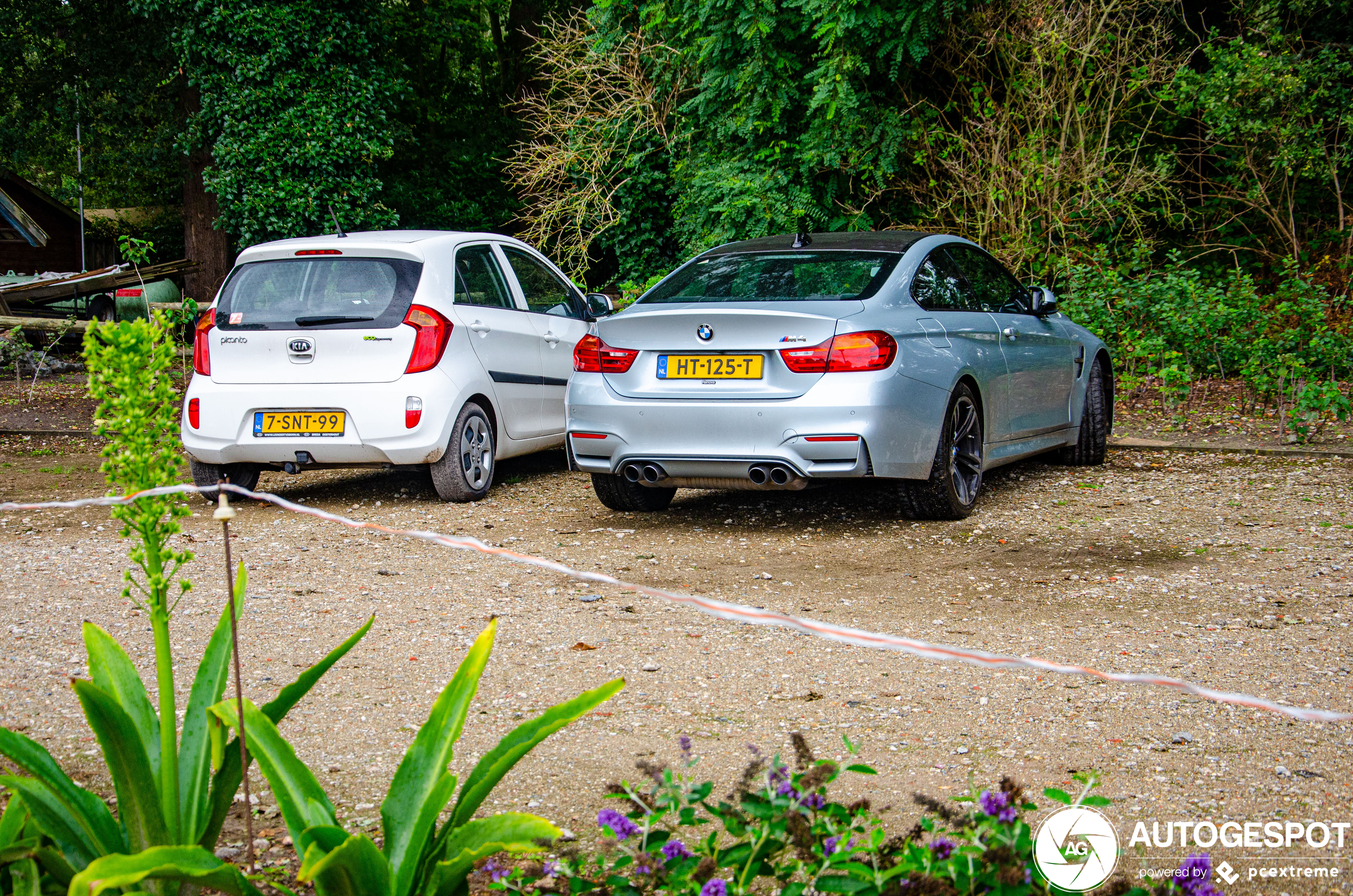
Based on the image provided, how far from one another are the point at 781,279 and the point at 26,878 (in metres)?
5.30

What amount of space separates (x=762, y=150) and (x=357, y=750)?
39.1 ft

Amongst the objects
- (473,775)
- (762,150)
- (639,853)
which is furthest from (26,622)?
(762,150)

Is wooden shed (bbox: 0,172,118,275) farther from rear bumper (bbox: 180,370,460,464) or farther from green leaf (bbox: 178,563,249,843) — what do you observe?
green leaf (bbox: 178,563,249,843)

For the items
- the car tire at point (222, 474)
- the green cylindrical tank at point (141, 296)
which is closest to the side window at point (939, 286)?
the car tire at point (222, 474)

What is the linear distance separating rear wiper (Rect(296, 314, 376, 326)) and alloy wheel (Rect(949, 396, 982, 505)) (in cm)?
359

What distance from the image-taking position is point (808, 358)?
631 cm

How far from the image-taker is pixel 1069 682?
4.21 metres

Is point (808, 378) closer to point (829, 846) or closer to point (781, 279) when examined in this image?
point (781, 279)

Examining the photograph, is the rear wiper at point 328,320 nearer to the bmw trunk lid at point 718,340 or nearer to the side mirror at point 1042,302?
the bmw trunk lid at point 718,340

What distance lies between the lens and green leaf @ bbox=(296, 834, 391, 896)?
2113mm

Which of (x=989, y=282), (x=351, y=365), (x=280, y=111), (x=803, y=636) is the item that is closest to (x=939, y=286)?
(x=989, y=282)

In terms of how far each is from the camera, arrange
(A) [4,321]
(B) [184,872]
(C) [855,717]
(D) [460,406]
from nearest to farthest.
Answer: (B) [184,872], (C) [855,717], (D) [460,406], (A) [4,321]

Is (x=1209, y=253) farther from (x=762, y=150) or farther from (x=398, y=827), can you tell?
(x=398, y=827)

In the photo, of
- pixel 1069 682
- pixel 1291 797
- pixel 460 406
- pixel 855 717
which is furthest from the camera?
pixel 460 406
